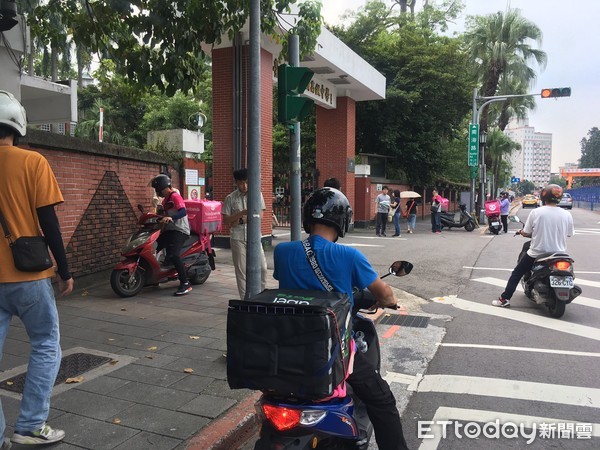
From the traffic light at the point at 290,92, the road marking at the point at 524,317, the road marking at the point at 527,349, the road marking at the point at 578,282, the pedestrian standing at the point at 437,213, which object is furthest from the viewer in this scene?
the pedestrian standing at the point at 437,213

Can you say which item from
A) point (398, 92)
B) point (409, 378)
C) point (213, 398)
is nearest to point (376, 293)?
point (213, 398)

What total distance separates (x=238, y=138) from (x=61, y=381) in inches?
369

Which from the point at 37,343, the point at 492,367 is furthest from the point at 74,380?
the point at 492,367

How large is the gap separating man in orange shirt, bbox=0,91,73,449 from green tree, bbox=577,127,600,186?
340ft

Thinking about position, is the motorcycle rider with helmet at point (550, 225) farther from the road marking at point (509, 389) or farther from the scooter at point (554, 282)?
the road marking at point (509, 389)

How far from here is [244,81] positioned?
12.7 m

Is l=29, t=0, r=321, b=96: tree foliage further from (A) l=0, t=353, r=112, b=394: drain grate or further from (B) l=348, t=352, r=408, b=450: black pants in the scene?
(B) l=348, t=352, r=408, b=450: black pants

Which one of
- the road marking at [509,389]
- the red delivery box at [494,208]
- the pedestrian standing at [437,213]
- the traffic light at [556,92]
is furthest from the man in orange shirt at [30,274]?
the traffic light at [556,92]

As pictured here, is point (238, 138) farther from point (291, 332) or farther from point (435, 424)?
point (291, 332)

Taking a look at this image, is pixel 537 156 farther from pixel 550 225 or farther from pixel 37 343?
pixel 37 343

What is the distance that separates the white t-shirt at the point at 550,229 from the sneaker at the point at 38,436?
6155 mm

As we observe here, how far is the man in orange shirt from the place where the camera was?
285 centimetres

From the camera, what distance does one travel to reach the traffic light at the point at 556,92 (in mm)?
18828

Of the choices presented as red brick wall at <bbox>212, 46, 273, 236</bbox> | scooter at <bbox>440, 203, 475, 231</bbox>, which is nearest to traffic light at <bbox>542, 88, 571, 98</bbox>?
scooter at <bbox>440, 203, 475, 231</bbox>
